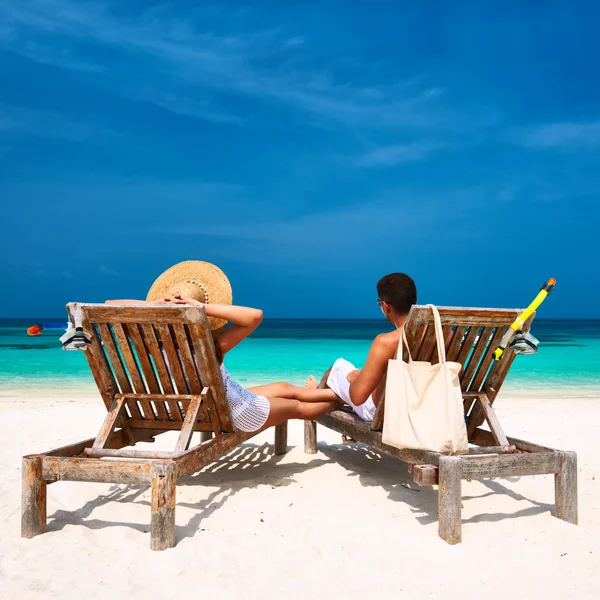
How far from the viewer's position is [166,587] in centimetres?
266

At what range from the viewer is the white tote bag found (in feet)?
10.6

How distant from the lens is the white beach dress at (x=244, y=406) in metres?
3.97

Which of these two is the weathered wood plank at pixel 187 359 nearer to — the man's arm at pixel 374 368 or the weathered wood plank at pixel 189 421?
the weathered wood plank at pixel 189 421

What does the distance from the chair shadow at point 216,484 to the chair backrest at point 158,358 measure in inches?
20.5

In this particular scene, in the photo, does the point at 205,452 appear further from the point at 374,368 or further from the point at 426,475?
the point at 426,475

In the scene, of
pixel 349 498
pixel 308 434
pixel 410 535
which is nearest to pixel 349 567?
pixel 410 535

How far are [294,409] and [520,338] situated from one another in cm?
177

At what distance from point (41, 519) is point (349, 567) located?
1.75m

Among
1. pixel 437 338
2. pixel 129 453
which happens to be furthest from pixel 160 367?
pixel 437 338

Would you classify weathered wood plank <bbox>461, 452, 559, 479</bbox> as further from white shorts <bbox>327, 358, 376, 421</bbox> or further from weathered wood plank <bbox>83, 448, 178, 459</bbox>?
weathered wood plank <bbox>83, 448, 178, 459</bbox>

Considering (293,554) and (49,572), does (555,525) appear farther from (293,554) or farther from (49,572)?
(49,572)

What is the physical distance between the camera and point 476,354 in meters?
3.91

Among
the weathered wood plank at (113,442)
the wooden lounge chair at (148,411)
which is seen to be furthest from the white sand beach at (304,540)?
the weathered wood plank at (113,442)

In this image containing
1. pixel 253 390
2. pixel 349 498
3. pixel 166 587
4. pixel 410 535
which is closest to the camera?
pixel 166 587
